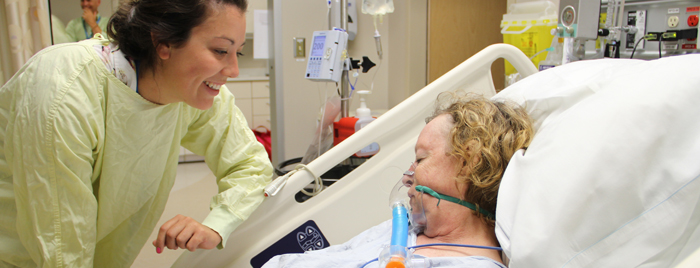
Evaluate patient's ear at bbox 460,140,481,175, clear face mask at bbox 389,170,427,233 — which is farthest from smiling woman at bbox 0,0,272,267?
patient's ear at bbox 460,140,481,175

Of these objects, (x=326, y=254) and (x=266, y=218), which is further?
(x=266, y=218)

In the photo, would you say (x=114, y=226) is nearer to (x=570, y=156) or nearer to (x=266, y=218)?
(x=266, y=218)

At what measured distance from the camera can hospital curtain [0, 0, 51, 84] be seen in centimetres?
258

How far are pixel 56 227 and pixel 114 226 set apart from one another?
229 millimetres

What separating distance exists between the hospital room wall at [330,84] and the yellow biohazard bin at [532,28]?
3.21 ft

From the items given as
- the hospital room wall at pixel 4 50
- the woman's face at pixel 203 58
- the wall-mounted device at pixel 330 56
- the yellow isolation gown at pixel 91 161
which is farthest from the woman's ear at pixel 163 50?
the hospital room wall at pixel 4 50

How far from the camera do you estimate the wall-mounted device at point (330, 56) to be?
225 cm

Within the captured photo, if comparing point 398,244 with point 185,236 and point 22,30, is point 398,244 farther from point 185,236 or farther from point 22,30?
point 22,30

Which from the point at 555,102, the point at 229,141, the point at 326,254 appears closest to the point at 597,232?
the point at 555,102

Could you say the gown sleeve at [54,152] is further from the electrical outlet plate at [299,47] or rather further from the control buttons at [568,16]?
the electrical outlet plate at [299,47]

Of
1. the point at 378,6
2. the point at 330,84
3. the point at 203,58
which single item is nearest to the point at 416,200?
the point at 203,58

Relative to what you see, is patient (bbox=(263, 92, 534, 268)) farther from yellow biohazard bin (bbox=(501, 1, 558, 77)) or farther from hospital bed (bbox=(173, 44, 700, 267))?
yellow biohazard bin (bbox=(501, 1, 558, 77))

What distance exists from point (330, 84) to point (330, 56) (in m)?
1.20

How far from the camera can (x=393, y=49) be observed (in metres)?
3.67
